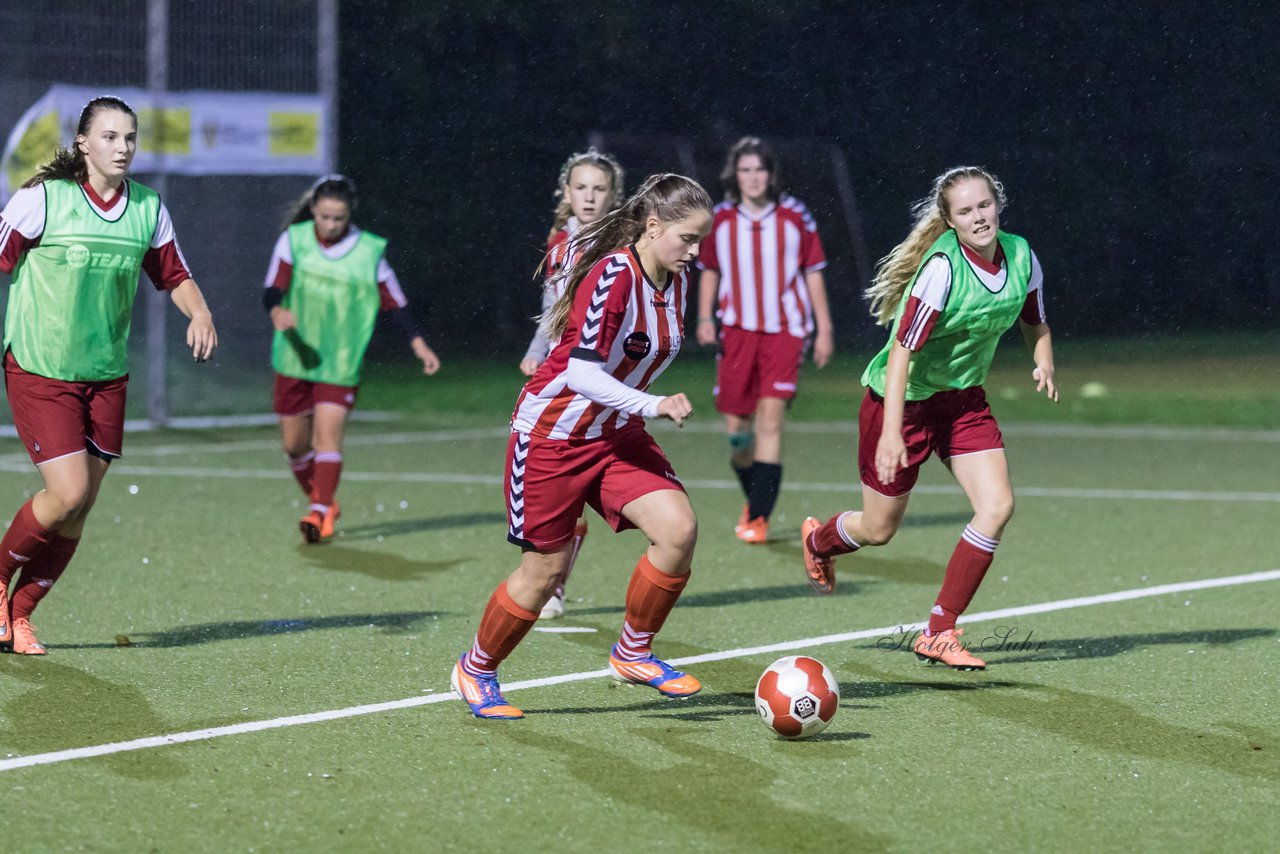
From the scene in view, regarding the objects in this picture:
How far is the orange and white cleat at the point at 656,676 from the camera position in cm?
581

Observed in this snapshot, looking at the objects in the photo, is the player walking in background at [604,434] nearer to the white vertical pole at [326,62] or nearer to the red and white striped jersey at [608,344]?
the red and white striped jersey at [608,344]

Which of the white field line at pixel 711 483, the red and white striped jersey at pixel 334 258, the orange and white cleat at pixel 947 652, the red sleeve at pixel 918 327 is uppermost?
the red sleeve at pixel 918 327

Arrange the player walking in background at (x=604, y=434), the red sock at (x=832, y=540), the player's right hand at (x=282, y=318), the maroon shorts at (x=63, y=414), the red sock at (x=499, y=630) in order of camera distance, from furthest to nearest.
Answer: the player's right hand at (x=282, y=318) < the red sock at (x=832, y=540) < the maroon shorts at (x=63, y=414) < the red sock at (x=499, y=630) < the player walking in background at (x=604, y=434)

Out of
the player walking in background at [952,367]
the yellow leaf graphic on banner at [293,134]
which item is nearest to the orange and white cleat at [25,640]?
the player walking in background at [952,367]

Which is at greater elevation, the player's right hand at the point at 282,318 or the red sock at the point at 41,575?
the player's right hand at the point at 282,318

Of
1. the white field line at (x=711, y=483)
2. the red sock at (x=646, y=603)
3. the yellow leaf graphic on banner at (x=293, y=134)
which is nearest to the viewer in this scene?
the red sock at (x=646, y=603)

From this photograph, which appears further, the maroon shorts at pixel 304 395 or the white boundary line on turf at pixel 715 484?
the white boundary line on turf at pixel 715 484

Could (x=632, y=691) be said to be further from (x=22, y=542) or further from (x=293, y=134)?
(x=293, y=134)

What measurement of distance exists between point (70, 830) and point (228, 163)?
486 inches

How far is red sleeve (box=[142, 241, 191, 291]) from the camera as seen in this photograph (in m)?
6.58

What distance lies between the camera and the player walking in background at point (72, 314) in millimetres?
6324

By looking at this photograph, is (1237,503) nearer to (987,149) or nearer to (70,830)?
(70,830)

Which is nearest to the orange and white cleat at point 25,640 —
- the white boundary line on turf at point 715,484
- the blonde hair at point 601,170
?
the blonde hair at point 601,170

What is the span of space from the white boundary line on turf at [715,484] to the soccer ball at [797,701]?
660 cm
